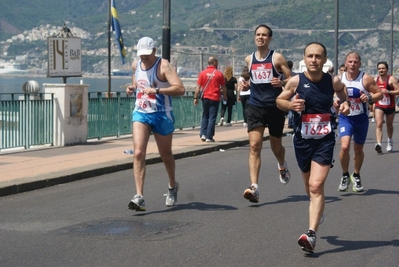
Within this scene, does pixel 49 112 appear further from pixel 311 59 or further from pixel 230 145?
pixel 311 59

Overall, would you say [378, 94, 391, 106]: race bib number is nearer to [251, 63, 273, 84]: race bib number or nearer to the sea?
[251, 63, 273, 84]: race bib number

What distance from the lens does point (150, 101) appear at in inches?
422

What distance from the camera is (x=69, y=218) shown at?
10258 mm

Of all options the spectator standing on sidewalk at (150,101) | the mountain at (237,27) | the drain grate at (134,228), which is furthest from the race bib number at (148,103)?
the mountain at (237,27)

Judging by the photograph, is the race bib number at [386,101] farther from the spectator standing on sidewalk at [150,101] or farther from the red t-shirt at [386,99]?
the spectator standing on sidewalk at [150,101]

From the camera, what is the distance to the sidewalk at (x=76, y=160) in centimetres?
1297

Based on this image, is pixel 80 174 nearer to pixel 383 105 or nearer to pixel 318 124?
pixel 318 124

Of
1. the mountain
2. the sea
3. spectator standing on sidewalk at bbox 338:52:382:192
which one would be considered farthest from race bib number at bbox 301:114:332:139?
the mountain

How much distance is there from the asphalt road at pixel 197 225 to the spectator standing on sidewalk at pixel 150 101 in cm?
73

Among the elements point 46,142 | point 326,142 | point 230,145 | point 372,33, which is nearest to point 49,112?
point 46,142

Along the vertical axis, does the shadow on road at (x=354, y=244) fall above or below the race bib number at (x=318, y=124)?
below

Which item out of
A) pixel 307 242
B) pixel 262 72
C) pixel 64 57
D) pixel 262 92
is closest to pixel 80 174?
pixel 262 92

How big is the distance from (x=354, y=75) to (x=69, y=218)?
442cm

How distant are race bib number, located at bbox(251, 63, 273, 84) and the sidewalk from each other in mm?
3461
